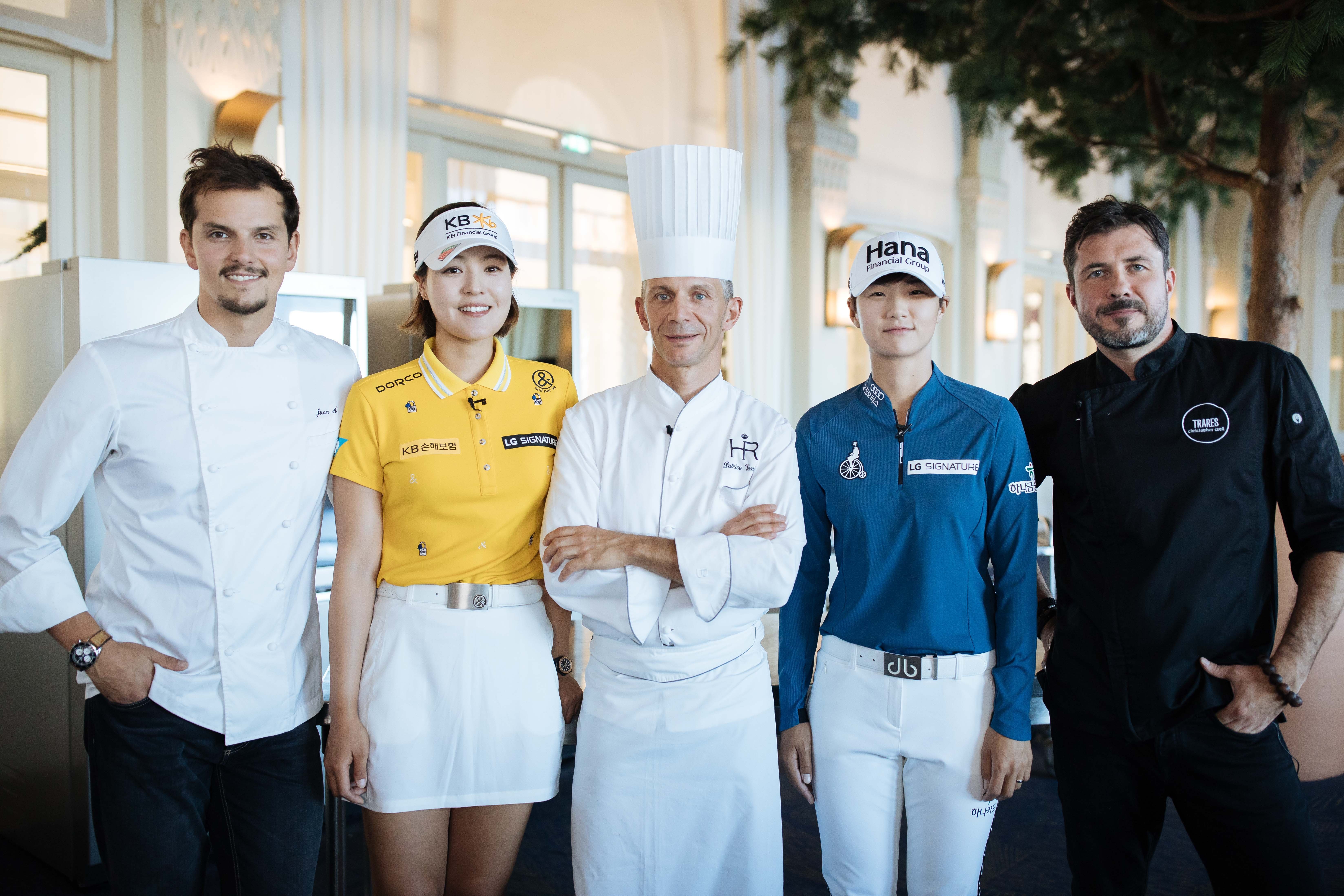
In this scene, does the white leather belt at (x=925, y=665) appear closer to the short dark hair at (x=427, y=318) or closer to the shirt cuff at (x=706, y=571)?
the shirt cuff at (x=706, y=571)

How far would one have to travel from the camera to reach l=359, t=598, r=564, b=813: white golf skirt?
1.51 metres

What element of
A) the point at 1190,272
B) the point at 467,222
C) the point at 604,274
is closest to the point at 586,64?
the point at 604,274

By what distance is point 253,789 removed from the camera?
1.56 m

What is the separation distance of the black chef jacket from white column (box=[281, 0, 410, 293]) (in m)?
3.08

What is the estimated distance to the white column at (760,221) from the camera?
19.4 feet

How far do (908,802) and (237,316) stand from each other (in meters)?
1.39

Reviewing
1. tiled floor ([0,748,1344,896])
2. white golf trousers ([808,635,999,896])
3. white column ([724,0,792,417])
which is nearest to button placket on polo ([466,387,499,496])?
white golf trousers ([808,635,999,896])

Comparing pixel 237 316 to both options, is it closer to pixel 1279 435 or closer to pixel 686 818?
pixel 686 818

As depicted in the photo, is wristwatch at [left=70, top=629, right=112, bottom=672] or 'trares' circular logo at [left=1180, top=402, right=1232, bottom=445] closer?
wristwatch at [left=70, top=629, right=112, bottom=672]

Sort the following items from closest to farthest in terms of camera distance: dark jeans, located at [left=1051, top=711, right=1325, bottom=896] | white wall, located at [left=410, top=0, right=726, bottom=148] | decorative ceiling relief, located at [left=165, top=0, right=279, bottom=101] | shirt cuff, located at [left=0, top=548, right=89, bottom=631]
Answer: shirt cuff, located at [left=0, top=548, right=89, bottom=631], dark jeans, located at [left=1051, top=711, right=1325, bottom=896], decorative ceiling relief, located at [left=165, top=0, right=279, bottom=101], white wall, located at [left=410, top=0, right=726, bottom=148]

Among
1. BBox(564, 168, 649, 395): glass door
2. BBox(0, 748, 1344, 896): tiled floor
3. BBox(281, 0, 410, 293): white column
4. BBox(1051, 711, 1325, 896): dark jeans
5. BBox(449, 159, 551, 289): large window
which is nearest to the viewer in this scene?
BBox(1051, 711, 1325, 896): dark jeans

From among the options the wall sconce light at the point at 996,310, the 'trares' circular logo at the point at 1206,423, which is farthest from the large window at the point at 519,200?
the wall sconce light at the point at 996,310

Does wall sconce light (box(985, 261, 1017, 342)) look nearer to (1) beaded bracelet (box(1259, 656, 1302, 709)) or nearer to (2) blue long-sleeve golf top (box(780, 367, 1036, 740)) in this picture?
(2) blue long-sleeve golf top (box(780, 367, 1036, 740))

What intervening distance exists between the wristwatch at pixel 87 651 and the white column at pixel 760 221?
15.4 ft
